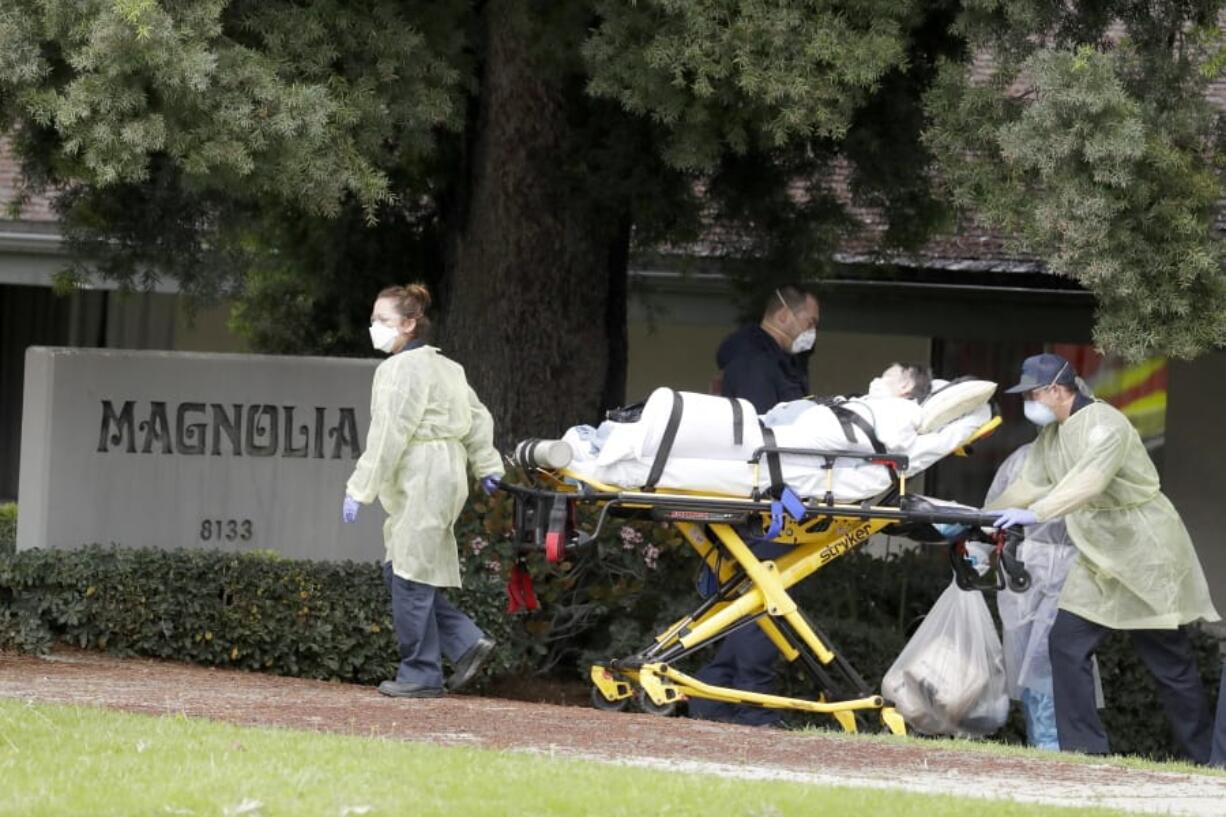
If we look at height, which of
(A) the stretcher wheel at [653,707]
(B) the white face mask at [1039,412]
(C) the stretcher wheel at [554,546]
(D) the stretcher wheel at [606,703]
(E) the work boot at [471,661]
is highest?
(B) the white face mask at [1039,412]

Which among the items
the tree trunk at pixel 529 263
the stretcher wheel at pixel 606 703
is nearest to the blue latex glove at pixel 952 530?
the stretcher wheel at pixel 606 703

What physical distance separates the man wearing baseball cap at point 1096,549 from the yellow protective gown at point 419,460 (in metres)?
2.50

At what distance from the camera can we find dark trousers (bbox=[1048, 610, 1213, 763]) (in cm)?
867

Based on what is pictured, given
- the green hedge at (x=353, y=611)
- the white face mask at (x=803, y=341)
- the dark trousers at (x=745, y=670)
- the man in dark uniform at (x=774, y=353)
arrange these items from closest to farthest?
the dark trousers at (x=745, y=670) < the man in dark uniform at (x=774, y=353) < the white face mask at (x=803, y=341) < the green hedge at (x=353, y=611)

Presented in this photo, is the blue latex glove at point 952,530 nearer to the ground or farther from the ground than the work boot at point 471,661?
farther from the ground

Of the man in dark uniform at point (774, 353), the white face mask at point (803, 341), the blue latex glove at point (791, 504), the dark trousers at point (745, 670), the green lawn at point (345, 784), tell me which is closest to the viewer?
the green lawn at point (345, 784)

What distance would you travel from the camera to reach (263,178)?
8773mm

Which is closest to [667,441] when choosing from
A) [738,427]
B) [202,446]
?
[738,427]

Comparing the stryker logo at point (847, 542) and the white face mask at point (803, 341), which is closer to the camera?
the stryker logo at point (847, 542)

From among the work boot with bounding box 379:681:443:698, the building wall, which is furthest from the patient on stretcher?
the building wall

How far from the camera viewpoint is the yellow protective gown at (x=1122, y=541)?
8.61m

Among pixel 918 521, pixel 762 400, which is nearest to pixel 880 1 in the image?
pixel 762 400

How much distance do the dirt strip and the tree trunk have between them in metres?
2.91

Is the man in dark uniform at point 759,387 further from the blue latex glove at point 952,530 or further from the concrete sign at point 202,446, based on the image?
the concrete sign at point 202,446
